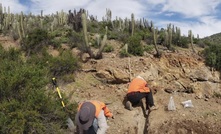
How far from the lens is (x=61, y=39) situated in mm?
14555

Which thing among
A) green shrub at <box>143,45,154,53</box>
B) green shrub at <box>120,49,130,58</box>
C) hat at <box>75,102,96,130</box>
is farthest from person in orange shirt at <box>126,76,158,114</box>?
hat at <box>75,102,96,130</box>

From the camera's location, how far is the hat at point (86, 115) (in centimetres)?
555

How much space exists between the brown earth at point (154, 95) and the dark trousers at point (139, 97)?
1.03 feet

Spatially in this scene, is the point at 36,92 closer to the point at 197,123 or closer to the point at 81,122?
the point at 81,122

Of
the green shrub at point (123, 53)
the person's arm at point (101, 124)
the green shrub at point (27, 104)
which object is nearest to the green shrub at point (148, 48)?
the green shrub at point (123, 53)

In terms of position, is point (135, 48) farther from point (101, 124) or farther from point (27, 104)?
point (101, 124)

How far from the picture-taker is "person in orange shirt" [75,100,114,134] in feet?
18.3

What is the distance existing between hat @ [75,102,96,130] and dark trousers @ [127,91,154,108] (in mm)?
5182

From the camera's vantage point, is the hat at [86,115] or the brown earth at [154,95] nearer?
the hat at [86,115]

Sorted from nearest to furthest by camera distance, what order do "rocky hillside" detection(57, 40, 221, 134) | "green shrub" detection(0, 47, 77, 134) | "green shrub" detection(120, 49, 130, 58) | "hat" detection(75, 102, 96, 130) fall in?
"hat" detection(75, 102, 96, 130) → "green shrub" detection(0, 47, 77, 134) → "rocky hillside" detection(57, 40, 221, 134) → "green shrub" detection(120, 49, 130, 58)

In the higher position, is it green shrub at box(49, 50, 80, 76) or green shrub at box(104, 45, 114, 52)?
green shrub at box(104, 45, 114, 52)

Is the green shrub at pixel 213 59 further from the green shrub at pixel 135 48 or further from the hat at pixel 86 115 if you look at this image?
the hat at pixel 86 115

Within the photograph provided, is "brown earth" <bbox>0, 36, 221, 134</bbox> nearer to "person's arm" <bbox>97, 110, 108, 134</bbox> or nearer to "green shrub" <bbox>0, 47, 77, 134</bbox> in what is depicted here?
"green shrub" <bbox>0, 47, 77, 134</bbox>

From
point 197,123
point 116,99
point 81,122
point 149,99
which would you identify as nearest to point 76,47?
point 116,99
